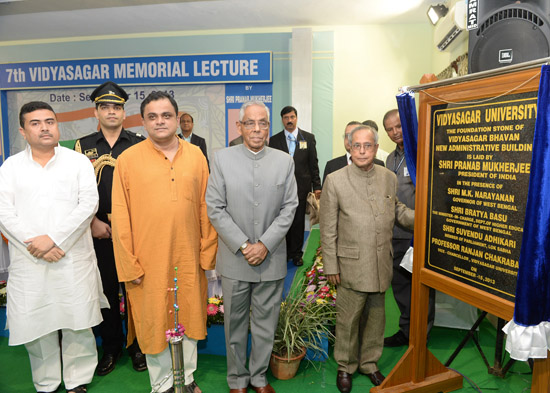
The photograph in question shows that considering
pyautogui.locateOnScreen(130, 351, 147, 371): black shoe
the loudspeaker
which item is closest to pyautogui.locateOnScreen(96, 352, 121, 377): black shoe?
pyautogui.locateOnScreen(130, 351, 147, 371): black shoe

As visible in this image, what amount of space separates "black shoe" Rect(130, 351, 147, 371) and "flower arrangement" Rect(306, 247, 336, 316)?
128 cm

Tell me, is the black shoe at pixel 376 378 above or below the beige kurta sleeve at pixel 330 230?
below

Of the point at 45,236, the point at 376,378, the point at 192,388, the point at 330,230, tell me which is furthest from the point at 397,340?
the point at 45,236

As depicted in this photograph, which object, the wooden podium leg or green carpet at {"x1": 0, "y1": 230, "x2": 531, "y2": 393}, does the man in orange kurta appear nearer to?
green carpet at {"x1": 0, "y1": 230, "x2": 531, "y2": 393}

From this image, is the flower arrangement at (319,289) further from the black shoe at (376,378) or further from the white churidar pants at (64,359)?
the white churidar pants at (64,359)

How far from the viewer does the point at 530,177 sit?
153 cm

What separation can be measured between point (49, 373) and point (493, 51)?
3.15m

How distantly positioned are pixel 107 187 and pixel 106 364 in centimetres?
127

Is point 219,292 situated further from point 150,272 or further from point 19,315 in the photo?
point 19,315

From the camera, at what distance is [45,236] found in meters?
2.28

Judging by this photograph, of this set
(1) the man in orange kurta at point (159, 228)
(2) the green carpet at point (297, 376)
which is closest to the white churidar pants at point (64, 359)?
(2) the green carpet at point (297, 376)

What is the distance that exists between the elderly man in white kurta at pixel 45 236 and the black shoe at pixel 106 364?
1.28 feet

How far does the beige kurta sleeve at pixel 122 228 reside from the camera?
2268 mm

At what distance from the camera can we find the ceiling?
579cm
